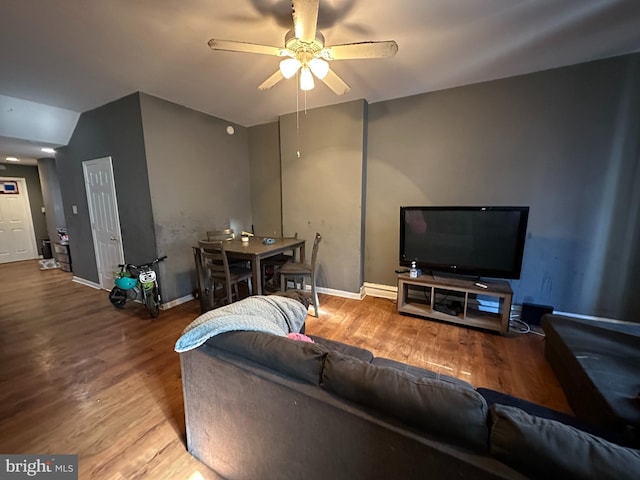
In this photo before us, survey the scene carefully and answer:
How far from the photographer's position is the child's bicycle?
299 cm

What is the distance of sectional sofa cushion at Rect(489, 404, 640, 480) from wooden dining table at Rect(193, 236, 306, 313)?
229 cm

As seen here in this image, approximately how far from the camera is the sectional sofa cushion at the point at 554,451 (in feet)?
1.82

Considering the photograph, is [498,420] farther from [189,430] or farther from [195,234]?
[195,234]

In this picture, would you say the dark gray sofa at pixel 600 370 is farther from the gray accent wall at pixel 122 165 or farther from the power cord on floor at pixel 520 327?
the gray accent wall at pixel 122 165

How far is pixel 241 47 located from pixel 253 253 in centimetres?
170

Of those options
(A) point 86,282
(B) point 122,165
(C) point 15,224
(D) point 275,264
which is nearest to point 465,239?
(D) point 275,264

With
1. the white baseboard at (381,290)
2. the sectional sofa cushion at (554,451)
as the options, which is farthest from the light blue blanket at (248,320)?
the white baseboard at (381,290)

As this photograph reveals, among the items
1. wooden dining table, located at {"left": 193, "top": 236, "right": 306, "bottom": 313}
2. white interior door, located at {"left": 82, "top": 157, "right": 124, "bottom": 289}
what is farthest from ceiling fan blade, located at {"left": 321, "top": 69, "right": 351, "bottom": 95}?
white interior door, located at {"left": 82, "top": 157, "right": 124, "bottom": 289}

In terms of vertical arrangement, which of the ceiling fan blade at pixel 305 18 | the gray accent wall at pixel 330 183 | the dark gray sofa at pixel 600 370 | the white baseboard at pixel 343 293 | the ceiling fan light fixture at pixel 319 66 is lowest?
the white baseboard at pixel 343 293

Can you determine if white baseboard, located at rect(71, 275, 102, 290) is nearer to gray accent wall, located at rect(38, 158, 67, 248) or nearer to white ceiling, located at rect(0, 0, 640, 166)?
gray accent wall, located at rect(38, 158, 67, 248)

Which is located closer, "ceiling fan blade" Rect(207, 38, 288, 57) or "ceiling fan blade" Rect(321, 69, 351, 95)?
"ceiling fan blade" Rect(207, 38, 288, 57)

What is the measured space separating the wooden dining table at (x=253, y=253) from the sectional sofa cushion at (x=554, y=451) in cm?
229

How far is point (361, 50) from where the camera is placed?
1703 mm

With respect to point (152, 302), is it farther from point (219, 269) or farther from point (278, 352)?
point (278, 352)
